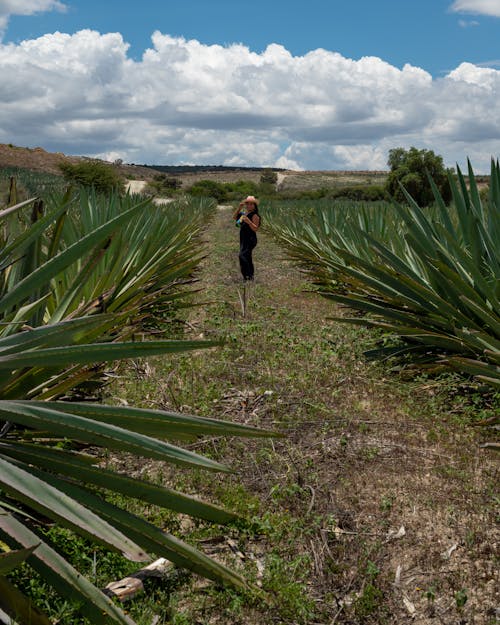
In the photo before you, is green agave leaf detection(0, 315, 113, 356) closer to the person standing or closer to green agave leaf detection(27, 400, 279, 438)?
green agave leaf detection(27, 400, 279, 438)

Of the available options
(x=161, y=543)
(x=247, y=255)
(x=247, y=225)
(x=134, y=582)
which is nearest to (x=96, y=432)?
(x=161, y=543)

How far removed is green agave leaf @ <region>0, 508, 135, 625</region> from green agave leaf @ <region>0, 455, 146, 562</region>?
3.0 inches

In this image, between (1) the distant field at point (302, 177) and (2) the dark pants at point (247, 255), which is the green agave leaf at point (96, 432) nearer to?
(2) the dark pants at point (247, 255)

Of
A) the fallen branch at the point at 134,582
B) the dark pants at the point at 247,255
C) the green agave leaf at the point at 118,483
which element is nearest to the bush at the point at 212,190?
the dark pants at the point at 247,255

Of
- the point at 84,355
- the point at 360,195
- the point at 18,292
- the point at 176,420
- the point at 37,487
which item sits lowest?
the point at 37,487

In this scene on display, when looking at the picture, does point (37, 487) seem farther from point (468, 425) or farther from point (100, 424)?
point (468, 425)

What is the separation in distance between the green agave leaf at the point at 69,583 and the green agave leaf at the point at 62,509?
8 cm

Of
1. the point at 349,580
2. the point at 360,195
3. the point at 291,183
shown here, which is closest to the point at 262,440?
the point at 349,580

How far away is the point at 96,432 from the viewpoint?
4.79ft

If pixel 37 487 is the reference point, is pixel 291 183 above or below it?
above

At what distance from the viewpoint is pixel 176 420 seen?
1577mm

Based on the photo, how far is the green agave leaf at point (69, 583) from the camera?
1.39 meters

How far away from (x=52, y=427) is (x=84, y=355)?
21cm

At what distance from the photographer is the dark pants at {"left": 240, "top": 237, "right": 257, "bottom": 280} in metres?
9.42
